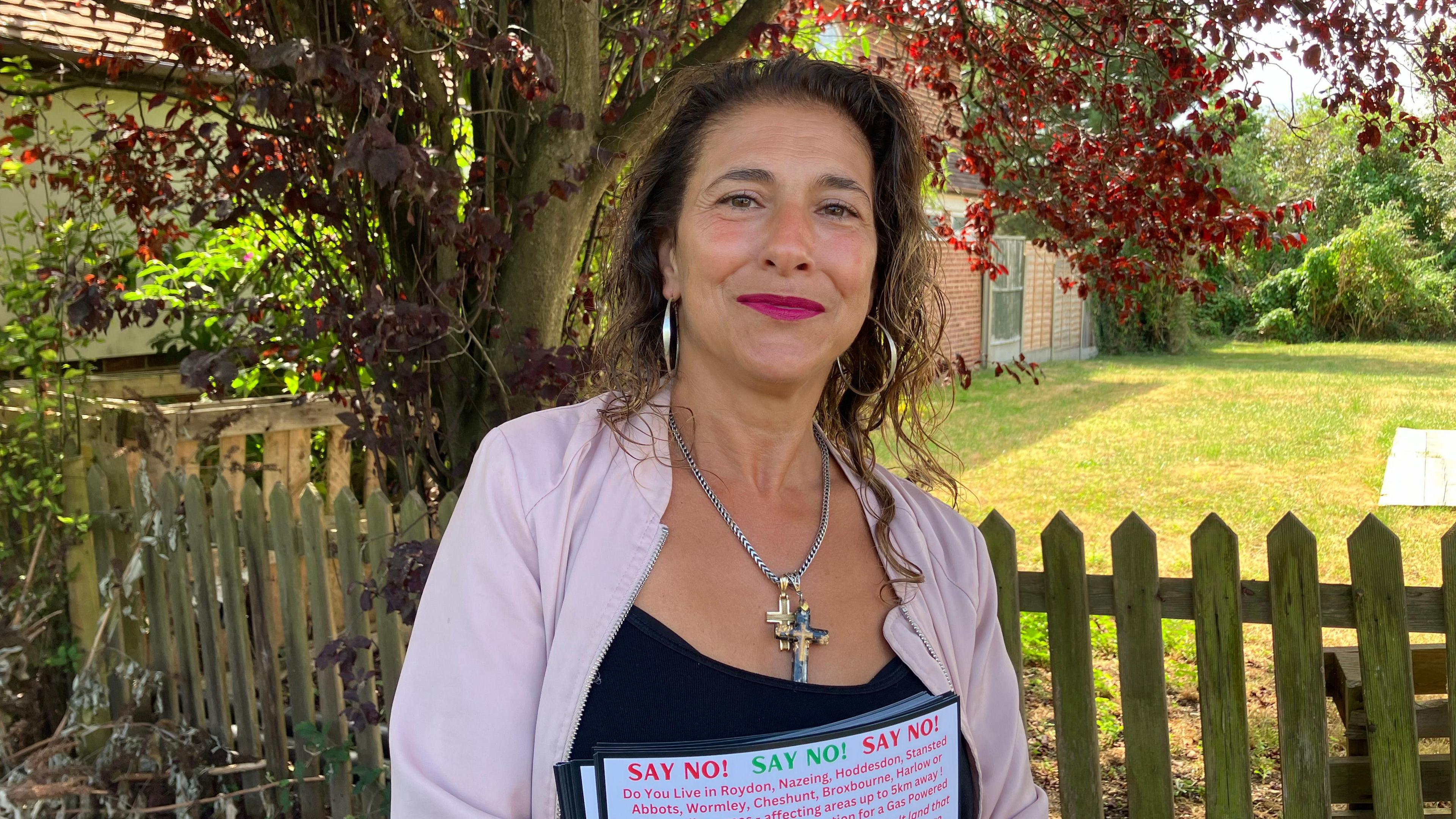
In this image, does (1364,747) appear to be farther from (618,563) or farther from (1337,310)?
(1337,310)

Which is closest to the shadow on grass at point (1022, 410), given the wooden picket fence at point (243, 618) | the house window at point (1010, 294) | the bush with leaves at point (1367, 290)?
the house window at point (1010, 294)

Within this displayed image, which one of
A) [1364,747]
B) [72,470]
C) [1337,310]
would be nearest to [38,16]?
[72,470]

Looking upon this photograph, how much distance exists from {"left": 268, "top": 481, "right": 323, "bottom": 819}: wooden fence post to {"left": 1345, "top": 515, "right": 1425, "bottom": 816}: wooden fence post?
123 inches

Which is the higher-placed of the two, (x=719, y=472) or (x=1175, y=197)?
(x=1175, y=197)

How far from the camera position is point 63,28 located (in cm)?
605

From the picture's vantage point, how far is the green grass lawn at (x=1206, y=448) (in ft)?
26.7

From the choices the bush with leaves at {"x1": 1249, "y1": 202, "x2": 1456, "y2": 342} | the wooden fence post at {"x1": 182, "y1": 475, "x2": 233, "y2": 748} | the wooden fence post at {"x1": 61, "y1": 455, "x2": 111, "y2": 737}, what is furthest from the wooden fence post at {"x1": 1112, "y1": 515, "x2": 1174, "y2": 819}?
the bush with leaves at {"x1": 1249, "y1": 202, "x2": 1456, "y2": 342}

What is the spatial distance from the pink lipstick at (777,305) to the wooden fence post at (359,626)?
1913 millimetres

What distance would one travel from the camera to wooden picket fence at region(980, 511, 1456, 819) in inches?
117

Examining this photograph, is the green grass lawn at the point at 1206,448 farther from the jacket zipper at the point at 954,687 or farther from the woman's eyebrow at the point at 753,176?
the woman's eyebrow at the point at 753,176

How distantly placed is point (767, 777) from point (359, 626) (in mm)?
2374

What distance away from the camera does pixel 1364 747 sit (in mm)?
3402

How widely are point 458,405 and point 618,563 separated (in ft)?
5.62

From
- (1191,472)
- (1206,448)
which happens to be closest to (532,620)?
(1191,472)
